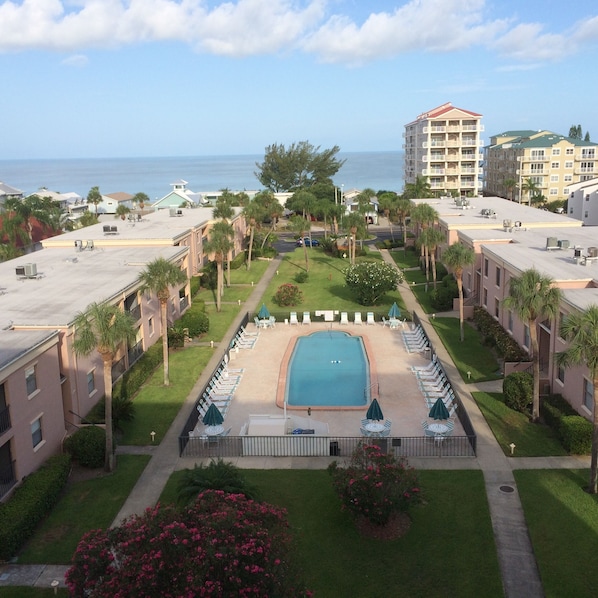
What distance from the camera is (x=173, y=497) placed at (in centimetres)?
2128

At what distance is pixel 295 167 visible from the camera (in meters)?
130

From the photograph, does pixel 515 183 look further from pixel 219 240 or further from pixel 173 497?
pixel 173 497

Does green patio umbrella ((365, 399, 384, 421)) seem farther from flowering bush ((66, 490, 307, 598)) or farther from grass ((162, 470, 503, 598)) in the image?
flowering bush ((66, 490, 307, 598))

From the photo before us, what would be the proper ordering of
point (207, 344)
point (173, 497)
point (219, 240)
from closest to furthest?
point (173, 497)
point (207, 344)
point (219, 240)

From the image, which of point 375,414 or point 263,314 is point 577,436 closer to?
point 375,414

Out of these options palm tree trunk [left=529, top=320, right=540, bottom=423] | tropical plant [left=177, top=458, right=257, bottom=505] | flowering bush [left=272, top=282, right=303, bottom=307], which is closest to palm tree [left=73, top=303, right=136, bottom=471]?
tropical plant [left=177, top=458, right=257, bottom=505]

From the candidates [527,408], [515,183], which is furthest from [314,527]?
[515,183]

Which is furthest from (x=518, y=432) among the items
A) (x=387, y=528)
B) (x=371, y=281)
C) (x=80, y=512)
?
(x=371, y=281)

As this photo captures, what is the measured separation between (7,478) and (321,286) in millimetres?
37170

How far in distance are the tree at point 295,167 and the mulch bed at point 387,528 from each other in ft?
372

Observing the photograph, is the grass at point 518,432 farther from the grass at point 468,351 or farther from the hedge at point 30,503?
the hedge at point 30,503

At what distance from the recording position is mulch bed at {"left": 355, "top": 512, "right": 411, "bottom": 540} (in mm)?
18812

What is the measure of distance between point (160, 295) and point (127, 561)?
64.2 feet

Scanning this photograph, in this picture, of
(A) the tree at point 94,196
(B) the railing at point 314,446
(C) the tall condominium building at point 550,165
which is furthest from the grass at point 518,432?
(A) the tree at point 94,196
